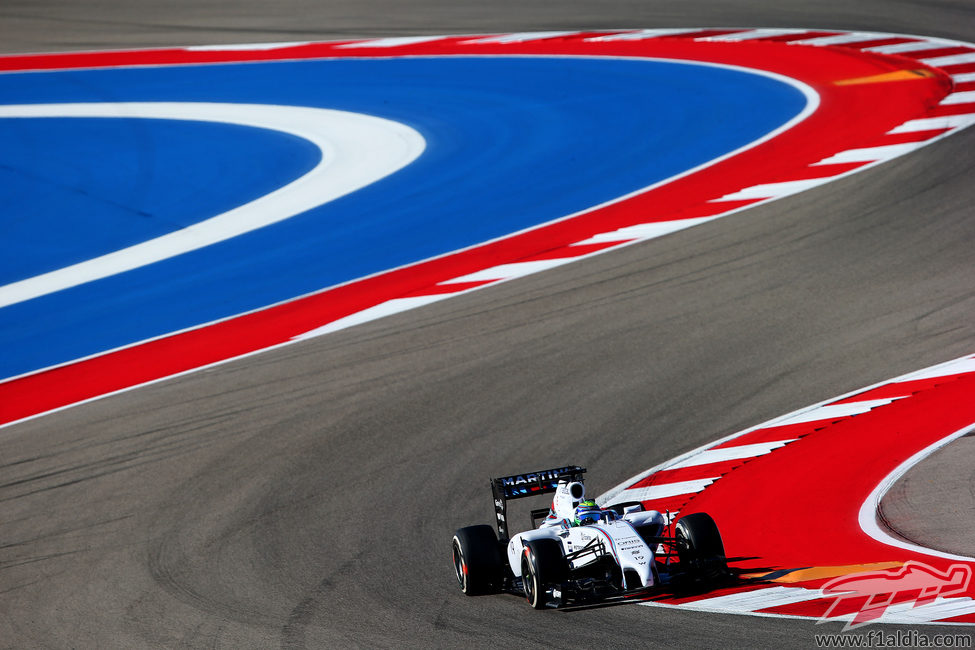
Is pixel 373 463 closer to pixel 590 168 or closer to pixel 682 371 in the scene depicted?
pixel 682 371

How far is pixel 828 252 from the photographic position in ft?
41.8

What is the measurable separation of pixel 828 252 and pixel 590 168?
14.0ft

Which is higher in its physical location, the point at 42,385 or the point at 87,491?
the point at 42,385

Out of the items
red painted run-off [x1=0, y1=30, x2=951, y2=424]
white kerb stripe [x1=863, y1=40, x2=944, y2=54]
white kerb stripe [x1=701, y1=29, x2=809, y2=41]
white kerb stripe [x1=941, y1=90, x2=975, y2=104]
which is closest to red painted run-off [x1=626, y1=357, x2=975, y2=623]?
red painted run-off [x1=0, y1=30, x2=951, y2=424]

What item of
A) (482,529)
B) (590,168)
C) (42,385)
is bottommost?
(482,529)

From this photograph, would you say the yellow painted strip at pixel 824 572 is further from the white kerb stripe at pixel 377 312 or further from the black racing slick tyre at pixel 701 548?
the white kerb stripe at pixel 377 312

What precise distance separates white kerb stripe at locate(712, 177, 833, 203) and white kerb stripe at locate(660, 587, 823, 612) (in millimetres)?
8433

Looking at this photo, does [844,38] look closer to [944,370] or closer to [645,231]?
[645,231]

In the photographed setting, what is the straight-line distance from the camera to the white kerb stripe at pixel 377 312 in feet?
40.1

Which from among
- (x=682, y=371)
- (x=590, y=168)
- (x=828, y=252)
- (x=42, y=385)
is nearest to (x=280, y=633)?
(x=682, y=371)

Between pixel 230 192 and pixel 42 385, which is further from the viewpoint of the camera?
pixel 230 192

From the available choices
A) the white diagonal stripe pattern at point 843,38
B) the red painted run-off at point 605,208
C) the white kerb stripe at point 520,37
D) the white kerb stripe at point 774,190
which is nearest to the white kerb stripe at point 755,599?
the red painted run-off at point 605,208

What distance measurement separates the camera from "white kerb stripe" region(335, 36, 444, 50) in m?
23.8

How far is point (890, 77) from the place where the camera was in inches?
730
